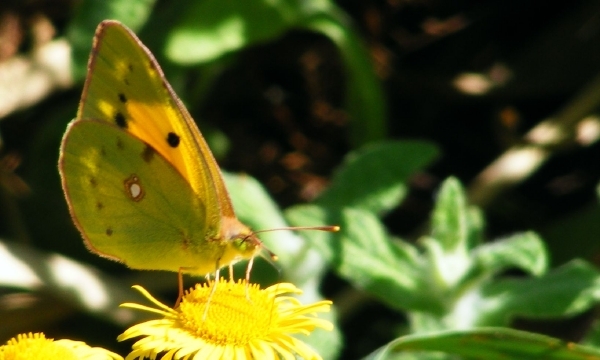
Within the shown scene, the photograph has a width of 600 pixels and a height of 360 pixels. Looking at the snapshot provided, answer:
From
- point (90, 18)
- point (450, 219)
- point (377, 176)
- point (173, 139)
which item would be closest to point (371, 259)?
point (450, 219)

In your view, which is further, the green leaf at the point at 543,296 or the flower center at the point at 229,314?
the green leaf at the point at 543,296

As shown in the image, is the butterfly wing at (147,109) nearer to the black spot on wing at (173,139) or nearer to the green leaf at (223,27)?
the black spot on wing at (173,139)

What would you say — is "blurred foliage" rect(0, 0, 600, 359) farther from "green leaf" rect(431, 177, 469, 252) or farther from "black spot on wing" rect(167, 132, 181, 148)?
"black spot on wing" rect(167, 132, 181, 148)

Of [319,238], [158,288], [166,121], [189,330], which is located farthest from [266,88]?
[189,330]

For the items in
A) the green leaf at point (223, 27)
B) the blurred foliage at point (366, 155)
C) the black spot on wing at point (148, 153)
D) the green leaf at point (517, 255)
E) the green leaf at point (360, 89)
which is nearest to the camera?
the black spot on wing at point (148, 153)

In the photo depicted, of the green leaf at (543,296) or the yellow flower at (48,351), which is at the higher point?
the green leaf at (543,296)

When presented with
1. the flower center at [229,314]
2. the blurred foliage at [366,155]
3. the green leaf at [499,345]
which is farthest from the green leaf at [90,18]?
the green leaf at [499,345]
